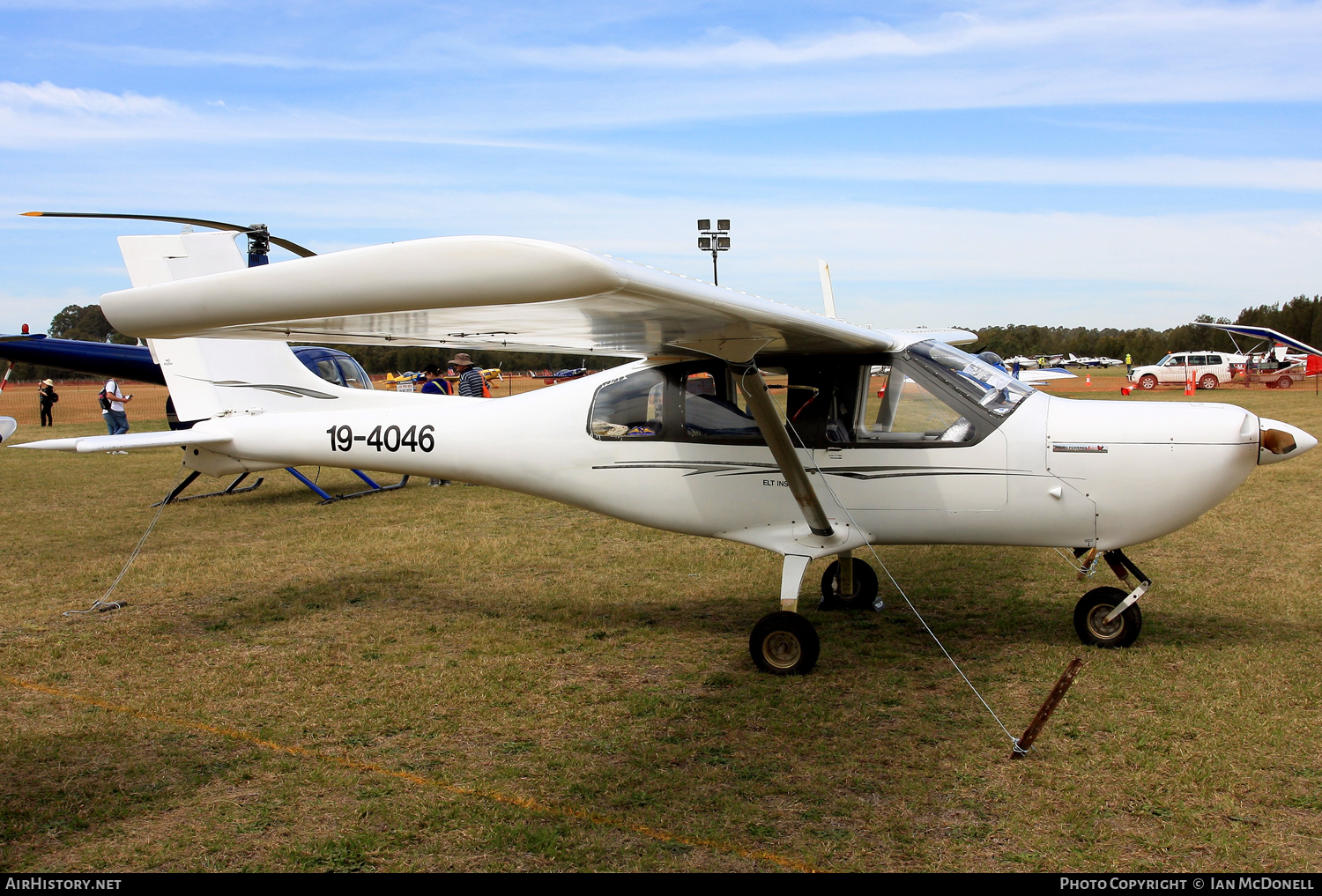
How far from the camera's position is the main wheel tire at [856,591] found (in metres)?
6.89

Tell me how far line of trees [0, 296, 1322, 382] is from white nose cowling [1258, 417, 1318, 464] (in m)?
30.6

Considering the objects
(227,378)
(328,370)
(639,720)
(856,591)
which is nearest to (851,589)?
(856,591)

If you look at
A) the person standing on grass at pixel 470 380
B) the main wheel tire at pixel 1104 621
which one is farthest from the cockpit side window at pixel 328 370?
the main wheel tire at pixel 1104 621

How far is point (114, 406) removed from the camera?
68.1ft

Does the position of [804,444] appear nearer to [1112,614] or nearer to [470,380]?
[1112,614]

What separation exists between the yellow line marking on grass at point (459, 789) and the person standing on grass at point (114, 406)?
17.6 meters

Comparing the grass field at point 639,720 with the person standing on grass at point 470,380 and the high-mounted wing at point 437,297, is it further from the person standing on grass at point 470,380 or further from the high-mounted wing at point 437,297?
the person standing on grass at point 470,380

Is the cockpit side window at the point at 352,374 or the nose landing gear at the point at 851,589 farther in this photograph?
the cockpit side window at the point at 352,374

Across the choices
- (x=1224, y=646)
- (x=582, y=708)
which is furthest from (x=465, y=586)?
(x=1224, y=646)

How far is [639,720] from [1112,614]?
119 inches

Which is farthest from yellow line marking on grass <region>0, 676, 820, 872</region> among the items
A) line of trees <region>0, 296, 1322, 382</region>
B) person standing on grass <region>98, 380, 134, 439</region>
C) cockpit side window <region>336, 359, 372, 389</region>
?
line of trees <region>0, 296, 1322, 382</region>

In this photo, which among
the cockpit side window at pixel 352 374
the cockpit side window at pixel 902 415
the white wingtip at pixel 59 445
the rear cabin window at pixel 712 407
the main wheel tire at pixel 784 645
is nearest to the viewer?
the main wheel tire at pixel 784 645

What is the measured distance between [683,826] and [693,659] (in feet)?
7.27

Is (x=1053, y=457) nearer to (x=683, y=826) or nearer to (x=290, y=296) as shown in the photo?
(x=683, y=826)
